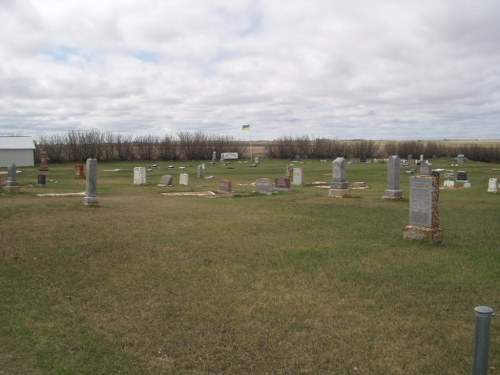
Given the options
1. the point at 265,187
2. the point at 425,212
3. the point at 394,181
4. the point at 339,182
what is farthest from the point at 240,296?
the point at 265,187

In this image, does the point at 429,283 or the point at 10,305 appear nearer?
the point at 10,305

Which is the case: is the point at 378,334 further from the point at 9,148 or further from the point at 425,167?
the point at 9,148

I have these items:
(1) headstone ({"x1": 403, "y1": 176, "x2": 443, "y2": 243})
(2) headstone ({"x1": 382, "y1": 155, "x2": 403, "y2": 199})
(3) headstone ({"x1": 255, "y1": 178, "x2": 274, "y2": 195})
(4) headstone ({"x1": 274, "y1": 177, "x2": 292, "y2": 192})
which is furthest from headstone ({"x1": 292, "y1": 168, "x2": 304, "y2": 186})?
(1) headstone ({"x1": 403, "y1": 176, "x2": 443, "y2": 243})

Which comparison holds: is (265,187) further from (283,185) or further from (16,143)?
(16,143)

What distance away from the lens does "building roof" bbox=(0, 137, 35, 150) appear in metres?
47.8

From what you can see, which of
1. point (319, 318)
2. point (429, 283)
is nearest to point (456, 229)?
point (429, 283)

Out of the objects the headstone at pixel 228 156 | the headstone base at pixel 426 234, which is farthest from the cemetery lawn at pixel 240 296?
the headstone at pixel 228 156

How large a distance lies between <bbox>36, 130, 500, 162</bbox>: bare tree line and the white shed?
30.6 feet

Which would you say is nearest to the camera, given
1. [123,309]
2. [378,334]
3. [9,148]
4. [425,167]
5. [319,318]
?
[378,334]

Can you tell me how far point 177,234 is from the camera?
1103 centimetres

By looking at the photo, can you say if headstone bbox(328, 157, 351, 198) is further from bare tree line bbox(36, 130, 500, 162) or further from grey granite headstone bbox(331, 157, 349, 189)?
bare tree line bbox(36, 130, 500, 162)

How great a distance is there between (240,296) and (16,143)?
48829 millimetres

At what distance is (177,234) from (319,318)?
5807 mm

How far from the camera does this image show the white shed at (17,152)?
4738 cm
